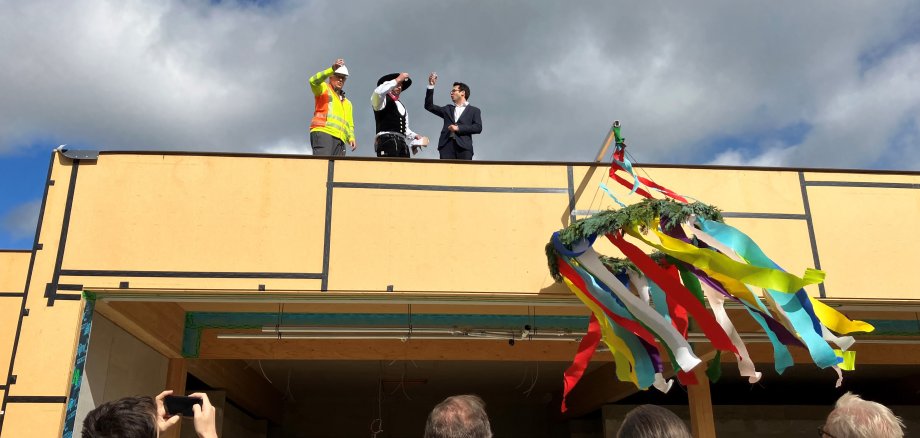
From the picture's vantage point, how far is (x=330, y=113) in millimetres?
6961

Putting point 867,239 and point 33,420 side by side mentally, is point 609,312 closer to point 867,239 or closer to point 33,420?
Answer: point 867,239

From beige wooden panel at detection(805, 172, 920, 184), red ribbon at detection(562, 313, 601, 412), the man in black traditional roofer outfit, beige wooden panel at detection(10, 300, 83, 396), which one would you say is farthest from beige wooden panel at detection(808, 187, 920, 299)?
beige wooden panel at detection(10, 300, 83, 396)

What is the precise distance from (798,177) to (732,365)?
15.2 feet

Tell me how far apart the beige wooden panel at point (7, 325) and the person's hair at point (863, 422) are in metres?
7.81

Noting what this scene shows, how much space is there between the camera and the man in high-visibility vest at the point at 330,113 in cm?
684

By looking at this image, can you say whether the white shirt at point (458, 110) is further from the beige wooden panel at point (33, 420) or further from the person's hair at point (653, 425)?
the person's hair at point (653, 425)

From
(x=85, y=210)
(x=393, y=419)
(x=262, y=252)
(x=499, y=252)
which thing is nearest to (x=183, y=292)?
(x=262, y=252)

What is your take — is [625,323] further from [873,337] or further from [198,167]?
[873,337]

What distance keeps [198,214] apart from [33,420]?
68.2 inches

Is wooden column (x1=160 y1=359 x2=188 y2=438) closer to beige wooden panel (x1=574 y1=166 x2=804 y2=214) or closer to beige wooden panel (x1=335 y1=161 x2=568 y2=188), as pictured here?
beige wooden panel (x1=335 y1=161 x2=568 y2=188)

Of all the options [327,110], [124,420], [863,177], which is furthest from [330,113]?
[124,420]

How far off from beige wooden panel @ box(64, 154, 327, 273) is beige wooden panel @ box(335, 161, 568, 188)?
0.29 metres

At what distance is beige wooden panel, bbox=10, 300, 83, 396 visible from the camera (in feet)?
16.6

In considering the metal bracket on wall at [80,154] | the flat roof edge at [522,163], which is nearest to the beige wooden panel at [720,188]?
the flat roof edge at [522,163]
